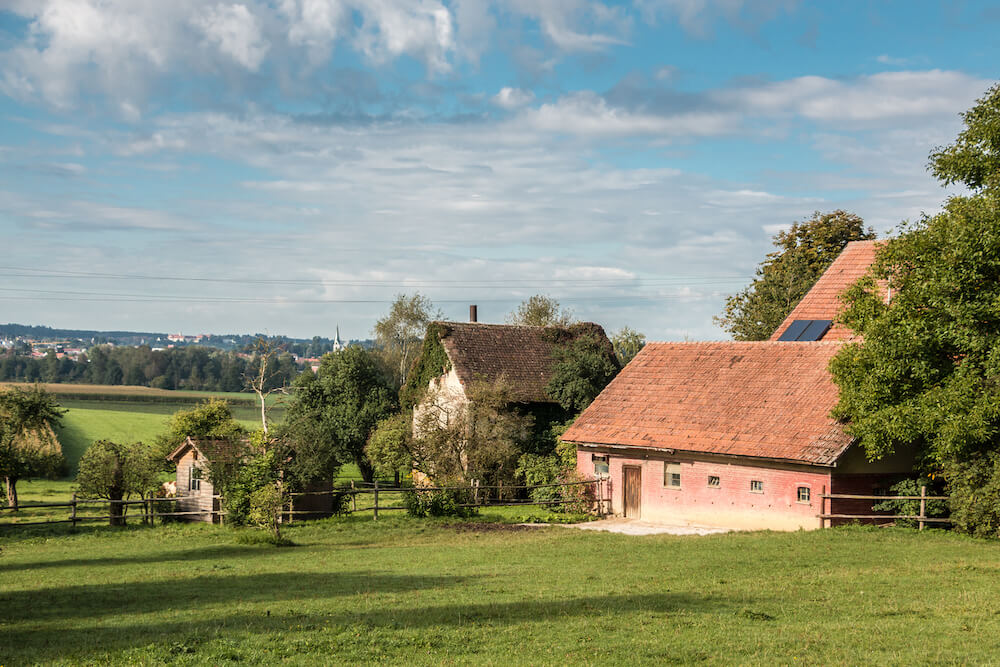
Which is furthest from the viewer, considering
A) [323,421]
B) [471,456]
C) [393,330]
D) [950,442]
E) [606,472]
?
[393,330]

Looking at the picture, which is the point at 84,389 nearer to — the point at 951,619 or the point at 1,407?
the point at 1,407

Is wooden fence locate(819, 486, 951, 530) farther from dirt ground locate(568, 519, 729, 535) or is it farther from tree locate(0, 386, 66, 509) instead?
tree locate(0, 386, 66, 509)

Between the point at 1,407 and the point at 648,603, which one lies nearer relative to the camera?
the point at 648,603

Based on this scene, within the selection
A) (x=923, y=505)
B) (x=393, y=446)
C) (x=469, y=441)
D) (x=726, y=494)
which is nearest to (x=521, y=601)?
(x=923, y=505)

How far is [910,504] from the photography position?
1110 inches

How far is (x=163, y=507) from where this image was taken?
39594 millimetres

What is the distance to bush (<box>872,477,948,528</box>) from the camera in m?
27.9

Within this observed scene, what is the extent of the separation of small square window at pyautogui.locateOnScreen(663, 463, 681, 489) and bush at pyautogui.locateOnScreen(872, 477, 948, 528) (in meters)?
7.22

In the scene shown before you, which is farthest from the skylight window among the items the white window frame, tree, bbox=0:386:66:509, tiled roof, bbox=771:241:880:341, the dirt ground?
tree, bbox=0:386:66:509

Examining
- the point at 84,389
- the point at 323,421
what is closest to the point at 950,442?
the point at 323,421

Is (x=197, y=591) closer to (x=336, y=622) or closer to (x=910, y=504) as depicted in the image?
(x=336, y=622)

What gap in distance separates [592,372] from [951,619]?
34.7 meters

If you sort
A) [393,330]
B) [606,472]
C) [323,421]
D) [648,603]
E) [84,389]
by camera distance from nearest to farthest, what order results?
[648,603] → [606,472] → [323,421] → [393,330] → [84,389]

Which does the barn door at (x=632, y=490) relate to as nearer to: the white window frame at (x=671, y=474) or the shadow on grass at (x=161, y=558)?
the white window frame at (x=671, y=474)
